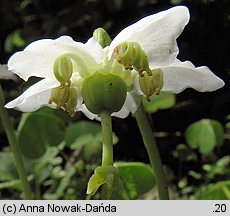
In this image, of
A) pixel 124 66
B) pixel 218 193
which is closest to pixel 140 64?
pixel 124 66

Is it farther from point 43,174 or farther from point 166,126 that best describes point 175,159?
point 43,174

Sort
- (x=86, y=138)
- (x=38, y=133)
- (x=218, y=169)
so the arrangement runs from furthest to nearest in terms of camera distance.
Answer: (x=218, y=169)
(x=86, y=138)
(x=38, y=133)

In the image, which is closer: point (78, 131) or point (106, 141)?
point (106, 141)

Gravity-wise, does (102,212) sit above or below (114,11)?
below

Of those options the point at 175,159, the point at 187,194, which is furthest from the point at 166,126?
the point at 187,194

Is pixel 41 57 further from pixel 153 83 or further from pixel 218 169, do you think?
pixel 218 169

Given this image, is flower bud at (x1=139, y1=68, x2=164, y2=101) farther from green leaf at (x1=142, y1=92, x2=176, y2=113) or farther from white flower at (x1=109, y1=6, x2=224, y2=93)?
green leaf at (x1=142, y1=92, x2=176, y2=113)

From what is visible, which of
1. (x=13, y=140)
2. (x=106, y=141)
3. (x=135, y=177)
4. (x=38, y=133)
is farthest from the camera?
(x=38, y=133)
